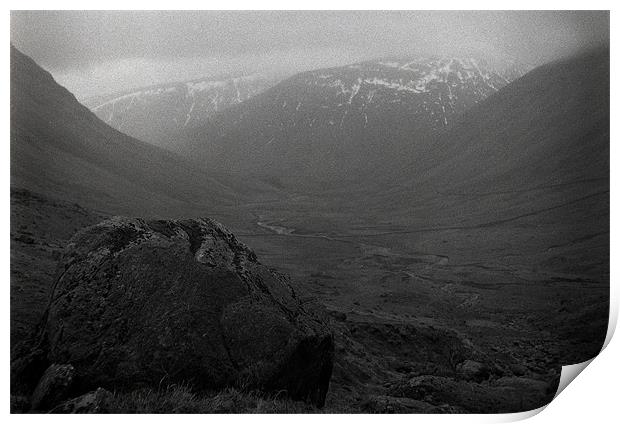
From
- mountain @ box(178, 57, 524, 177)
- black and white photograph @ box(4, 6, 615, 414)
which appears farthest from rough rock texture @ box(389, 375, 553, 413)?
mountain @ box(178, 57, 524, 177)

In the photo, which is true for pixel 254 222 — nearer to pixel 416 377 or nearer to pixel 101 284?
pixel 101 284

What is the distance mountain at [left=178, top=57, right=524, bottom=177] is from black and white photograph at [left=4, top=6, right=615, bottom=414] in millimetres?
22

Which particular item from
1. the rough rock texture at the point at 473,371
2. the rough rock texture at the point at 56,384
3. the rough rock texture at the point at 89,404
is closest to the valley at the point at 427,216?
the rough rock texture at the point at 473,371

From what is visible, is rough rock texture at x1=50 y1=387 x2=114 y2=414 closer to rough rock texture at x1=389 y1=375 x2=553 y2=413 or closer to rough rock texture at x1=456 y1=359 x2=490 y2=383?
rough rock texture at x1=389 y1=375 x2=553 y2=413

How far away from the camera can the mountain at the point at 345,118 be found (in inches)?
220

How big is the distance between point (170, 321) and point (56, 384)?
0.87m

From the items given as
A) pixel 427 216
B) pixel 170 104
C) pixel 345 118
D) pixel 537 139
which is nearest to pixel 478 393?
pixel 427 216

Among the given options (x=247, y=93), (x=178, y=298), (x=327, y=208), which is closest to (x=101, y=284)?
(x=178, y=298)

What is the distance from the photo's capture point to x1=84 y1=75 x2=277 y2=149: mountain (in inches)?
209

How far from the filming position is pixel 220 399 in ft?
13.1

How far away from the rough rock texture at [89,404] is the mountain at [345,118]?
2.60 m

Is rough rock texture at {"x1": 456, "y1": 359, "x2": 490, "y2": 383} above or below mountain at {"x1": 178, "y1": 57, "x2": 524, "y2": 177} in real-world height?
below

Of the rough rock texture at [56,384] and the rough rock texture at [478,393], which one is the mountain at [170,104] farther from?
the rough rock texture at [478,393]

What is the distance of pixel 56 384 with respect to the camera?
145 inches
